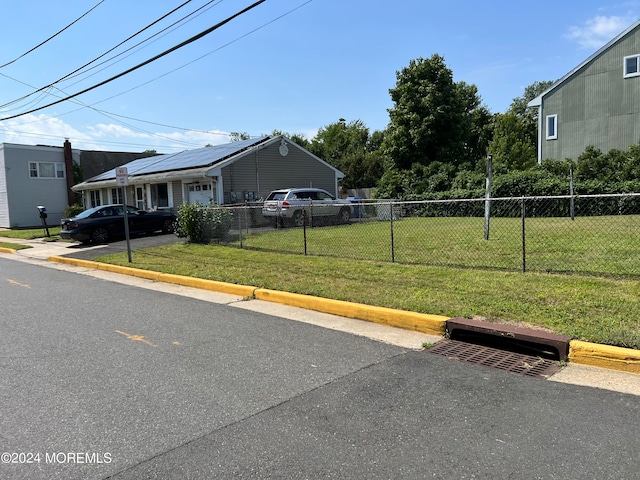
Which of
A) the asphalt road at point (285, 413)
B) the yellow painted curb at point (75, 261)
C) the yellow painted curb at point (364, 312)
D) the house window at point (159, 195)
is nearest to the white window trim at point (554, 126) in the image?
the house window at point (159, 195)

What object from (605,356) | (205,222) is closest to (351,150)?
(205,222)

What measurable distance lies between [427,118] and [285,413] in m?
27.9

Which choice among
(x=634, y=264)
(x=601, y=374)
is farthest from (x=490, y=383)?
(x=634, y=264)

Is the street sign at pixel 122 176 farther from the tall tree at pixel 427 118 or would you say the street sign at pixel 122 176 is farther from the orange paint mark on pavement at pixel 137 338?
the tall tree at pixel 427 118

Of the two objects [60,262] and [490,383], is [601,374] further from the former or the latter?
[60,262]

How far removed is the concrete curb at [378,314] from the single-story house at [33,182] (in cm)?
2669

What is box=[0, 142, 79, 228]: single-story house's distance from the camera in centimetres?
3325

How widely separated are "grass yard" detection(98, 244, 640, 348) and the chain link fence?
819 millimetres

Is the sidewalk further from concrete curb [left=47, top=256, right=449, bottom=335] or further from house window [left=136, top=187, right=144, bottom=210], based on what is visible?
house window [left=136, top=187, right=144, bottom=210]

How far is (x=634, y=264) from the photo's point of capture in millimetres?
8055

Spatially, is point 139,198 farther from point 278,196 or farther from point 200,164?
point 278,196

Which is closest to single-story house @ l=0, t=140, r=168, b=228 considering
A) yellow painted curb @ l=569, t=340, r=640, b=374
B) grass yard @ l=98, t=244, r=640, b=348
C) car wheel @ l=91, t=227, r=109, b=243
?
car wheel @ l=91, t=227, r=109, b=243

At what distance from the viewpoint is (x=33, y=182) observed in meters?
34.3

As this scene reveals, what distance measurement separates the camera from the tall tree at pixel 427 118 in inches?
1164
